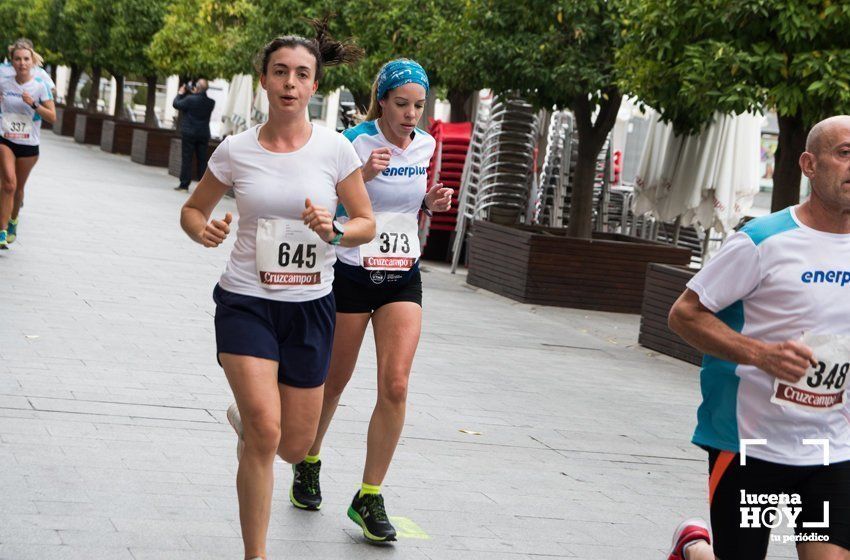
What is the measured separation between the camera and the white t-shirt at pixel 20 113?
42.7 ft

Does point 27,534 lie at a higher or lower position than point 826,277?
lower

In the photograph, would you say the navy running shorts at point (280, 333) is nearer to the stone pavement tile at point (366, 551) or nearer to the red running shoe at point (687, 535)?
the stone pavement tile at point (366, 551)

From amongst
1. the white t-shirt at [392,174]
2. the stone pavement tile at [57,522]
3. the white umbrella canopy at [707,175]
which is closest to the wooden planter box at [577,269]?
the white umbrella canopy at [707,175]

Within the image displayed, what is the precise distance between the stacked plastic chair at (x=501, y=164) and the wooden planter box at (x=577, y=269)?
2.32 metres

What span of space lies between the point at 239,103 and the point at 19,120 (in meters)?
18.3

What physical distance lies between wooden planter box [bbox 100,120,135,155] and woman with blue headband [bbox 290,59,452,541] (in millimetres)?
30419

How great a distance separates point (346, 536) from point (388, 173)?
1.46 metres

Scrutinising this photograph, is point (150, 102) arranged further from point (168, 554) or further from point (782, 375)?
point (782, 375)

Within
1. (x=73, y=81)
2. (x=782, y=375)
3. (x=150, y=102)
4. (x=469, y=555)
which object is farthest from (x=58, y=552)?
(x=73, y=81)

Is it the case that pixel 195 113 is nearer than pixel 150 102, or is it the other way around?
pixel 195 113

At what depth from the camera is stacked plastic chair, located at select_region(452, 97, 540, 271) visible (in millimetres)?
17984

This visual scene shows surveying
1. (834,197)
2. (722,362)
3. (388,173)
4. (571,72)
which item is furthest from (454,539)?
(571,72)

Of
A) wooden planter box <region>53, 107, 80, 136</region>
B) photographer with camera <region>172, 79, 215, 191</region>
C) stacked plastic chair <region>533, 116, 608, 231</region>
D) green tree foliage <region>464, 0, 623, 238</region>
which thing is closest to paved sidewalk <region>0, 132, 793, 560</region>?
green tree foliage <region>464, 0, 623, 238</region>

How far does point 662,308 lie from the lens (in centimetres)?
1283
